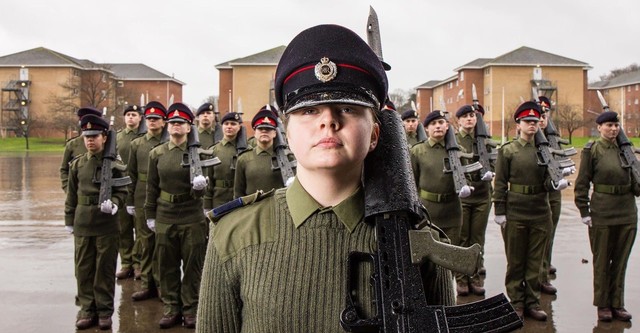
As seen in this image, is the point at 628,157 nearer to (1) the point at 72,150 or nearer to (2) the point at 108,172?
(2) the point at 108,172

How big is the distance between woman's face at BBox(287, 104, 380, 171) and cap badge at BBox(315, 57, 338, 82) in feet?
0.29

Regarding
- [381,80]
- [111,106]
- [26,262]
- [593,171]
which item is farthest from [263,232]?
[111,106]

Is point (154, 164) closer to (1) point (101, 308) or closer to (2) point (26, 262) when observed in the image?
(1) point (101, 308)

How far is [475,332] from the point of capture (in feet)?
5.25

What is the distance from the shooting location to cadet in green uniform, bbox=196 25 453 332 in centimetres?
161

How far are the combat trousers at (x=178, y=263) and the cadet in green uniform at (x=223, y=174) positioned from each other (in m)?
1.94

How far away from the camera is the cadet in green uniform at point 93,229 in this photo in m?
6.27

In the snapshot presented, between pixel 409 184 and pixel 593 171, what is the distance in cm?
567

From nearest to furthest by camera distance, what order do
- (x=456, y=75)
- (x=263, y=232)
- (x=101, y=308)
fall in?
(x=263, y=232) < (x=101, y=308) < (x=456, y=75)

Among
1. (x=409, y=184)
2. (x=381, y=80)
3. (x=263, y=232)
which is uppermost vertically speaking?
(x=381, y=80)

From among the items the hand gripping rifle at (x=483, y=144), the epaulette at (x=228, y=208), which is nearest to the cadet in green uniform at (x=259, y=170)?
the hand gripping rifle at (x=483, y=144)

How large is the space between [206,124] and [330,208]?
9148 mm

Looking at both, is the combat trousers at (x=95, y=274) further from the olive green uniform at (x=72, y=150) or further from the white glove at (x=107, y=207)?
the olive green uniform at (x=72, y=150)

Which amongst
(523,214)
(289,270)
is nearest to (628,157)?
(523,214)
